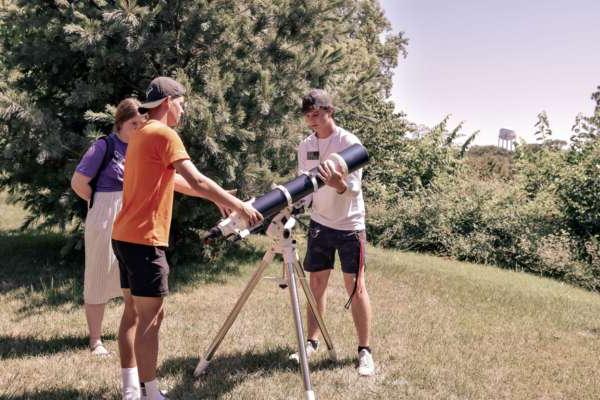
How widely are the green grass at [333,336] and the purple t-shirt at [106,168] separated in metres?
1.45

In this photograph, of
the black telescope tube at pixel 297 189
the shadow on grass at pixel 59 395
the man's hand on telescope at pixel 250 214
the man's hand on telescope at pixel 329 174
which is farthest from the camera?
the shadow on grass at pixel 59 395

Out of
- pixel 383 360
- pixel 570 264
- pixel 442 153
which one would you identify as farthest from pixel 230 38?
pixel 442 153

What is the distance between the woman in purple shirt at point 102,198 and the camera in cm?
408

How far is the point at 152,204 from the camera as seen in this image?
10.1 ft

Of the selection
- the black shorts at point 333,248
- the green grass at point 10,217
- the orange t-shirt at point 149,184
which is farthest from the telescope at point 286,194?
the green grass at point 10,217

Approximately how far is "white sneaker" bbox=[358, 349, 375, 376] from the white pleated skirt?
2105 mm

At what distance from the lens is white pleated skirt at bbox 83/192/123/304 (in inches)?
165

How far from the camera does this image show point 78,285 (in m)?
6.59

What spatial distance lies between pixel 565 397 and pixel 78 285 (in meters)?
5.54

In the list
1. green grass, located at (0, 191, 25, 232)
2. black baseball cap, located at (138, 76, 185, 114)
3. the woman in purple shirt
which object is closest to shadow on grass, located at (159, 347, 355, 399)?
the woman in purple shirt

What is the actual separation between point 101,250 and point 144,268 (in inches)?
53.1

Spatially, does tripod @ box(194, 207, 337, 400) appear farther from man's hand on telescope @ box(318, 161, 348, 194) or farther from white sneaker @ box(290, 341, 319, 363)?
white sneaker @ box(290, 341, 319, 363)

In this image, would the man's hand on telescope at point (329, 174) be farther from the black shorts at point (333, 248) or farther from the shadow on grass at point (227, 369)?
the shadow on grass at point (227, 369)

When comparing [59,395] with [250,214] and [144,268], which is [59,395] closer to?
[144,268]
